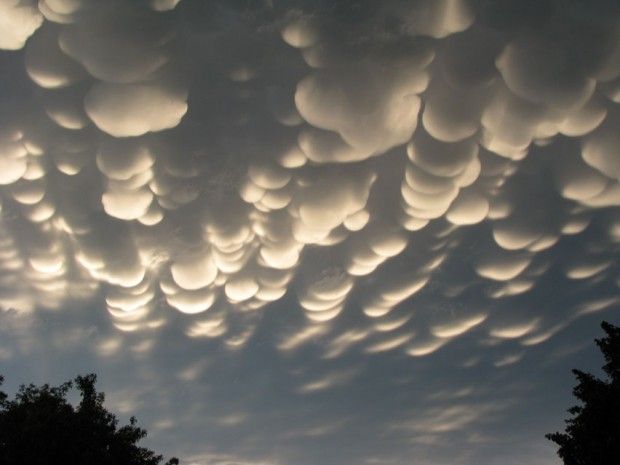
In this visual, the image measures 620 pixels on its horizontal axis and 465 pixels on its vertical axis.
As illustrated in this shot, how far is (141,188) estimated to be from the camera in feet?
24.2

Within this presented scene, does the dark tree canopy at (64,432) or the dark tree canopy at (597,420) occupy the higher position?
the dark tree canopy at (64,432)

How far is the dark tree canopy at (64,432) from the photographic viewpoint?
1035cm

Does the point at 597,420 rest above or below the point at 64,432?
below

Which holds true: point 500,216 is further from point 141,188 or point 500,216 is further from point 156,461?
point 156,461

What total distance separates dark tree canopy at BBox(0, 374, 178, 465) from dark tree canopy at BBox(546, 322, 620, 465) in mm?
12677

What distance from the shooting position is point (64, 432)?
1090cm

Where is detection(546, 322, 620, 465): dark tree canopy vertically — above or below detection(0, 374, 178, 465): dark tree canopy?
below

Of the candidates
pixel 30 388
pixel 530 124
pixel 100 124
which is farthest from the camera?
pixel 30 388

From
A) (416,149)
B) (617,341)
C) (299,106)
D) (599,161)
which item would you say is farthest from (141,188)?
(617,341)

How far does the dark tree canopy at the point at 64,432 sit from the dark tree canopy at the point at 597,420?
12677 millimetres

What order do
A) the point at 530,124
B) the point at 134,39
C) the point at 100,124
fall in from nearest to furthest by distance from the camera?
1. the point at 134,39
2. the point at 100,124
3. the point at 530,124

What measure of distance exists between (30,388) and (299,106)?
13.1m

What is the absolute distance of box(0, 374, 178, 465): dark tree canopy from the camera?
10352 millimetres

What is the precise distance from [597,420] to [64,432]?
15.2 m
